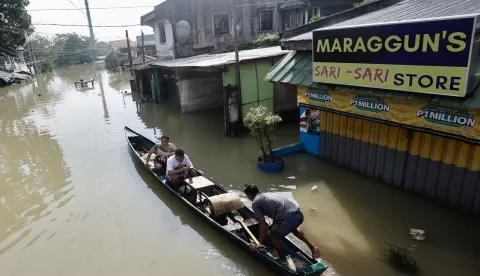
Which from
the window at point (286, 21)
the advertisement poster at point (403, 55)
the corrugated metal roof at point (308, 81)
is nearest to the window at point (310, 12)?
the window at point (286, 21)

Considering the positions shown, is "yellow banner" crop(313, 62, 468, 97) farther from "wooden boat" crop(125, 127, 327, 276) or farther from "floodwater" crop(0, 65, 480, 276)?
"wooden boat" crop(125, 127, 327, 276)

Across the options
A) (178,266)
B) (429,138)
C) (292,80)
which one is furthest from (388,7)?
(178,266)

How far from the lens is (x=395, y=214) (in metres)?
6.97

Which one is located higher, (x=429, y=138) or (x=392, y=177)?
(x=429, y=138)

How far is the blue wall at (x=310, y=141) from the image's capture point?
33.1 ft

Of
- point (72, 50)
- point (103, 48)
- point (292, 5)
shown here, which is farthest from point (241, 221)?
point (103, 48)

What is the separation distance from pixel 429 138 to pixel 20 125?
20.2 m

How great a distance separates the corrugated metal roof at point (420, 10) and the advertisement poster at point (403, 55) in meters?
1.48

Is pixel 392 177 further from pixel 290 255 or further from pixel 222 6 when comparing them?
pixel 222 6

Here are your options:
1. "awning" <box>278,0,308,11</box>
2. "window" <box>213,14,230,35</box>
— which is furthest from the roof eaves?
"window" <box>213,14,230,35</box>

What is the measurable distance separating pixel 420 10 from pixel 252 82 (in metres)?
6.73

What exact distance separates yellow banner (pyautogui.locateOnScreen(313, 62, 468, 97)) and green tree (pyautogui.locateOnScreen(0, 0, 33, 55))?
37.2 meters

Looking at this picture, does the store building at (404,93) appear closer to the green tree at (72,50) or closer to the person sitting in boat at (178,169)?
the person sitting in boat at (178,169)

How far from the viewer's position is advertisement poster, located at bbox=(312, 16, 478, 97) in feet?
17.2
